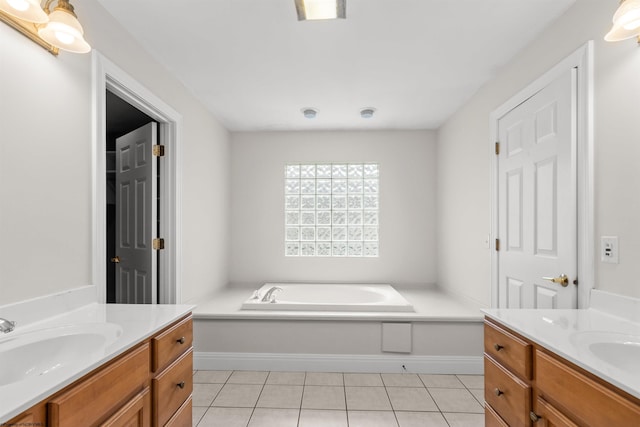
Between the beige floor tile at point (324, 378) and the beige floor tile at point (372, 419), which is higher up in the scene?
the beige floor tile at point (372, 419)

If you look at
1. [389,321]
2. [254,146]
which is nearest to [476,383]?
[389,321]

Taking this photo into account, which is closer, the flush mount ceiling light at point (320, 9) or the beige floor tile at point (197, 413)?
the flush mount ceiling light at point (320, 9)

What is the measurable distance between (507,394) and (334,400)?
1.21 m

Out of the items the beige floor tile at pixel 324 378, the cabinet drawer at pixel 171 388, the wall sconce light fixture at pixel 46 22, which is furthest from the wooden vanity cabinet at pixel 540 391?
the wall sconce light fixture at pixel 46 22

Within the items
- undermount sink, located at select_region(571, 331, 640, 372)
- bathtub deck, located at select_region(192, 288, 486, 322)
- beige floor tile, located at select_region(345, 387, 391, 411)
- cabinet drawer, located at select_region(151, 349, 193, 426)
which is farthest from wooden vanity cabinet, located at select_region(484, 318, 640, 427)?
cabinet drawer, located at select_region(151, 349, 193, 426)

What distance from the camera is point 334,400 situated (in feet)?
6.97

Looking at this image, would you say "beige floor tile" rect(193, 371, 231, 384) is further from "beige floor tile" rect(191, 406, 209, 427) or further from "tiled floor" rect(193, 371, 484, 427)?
"beige floor tile" rect(191, 406, 209, 427)

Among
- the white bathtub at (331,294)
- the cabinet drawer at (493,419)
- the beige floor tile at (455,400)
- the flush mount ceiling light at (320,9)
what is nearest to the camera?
the cabinet drawer at (493,419)

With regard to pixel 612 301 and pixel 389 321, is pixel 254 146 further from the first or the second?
pixel 612 301

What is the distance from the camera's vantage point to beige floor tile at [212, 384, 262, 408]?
2.08 m

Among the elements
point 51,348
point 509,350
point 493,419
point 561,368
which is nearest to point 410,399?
point 493,419

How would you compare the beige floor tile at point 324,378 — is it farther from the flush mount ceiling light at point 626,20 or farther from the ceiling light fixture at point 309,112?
the flush mount ceiling light at point 626,20

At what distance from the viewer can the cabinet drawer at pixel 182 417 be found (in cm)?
133

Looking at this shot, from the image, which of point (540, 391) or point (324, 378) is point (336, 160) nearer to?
point (324, 378)
